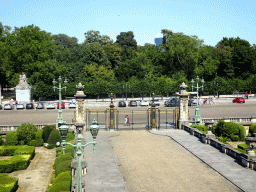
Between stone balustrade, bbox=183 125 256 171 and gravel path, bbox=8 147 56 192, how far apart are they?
37.7 ft

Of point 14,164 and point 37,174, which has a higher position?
point 14,164

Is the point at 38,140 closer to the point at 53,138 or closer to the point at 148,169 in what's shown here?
the point at 53,138

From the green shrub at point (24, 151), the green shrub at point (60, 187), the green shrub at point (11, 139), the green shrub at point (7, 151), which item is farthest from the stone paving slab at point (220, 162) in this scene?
the green shrub at point (11, 139)

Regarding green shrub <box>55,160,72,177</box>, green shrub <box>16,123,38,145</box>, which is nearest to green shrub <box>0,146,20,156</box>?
green shrub <box>16,123,38,145</box>

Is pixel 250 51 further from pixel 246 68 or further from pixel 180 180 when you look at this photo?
pixel 180 180

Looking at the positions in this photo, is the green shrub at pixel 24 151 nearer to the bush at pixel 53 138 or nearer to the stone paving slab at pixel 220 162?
the bush at pixel 53 138

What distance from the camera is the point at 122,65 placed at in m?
82.5

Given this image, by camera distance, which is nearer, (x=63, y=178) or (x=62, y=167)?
(x=63, y=178)

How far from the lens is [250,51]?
84.0 meters

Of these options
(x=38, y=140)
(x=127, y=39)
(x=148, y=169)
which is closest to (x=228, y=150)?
(x=148, y=169)

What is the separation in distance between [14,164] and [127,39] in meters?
90.1

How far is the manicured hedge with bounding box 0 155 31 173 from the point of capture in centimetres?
2014

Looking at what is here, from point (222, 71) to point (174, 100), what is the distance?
34678 mm

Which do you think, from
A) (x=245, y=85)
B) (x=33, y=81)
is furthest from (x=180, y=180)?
(x=245, y=85)
